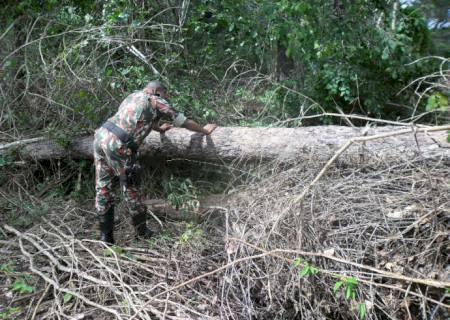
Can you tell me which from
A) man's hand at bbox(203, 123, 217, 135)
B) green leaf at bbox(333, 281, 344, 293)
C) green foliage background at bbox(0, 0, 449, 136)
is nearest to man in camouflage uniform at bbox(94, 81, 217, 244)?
man's hand at bbox(203, 123, 217, 135)

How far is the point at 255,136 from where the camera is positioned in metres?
5.13

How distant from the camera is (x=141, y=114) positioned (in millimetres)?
4828

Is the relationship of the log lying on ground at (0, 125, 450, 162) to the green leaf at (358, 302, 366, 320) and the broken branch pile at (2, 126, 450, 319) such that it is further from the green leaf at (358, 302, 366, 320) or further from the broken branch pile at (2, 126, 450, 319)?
the green leaf at (358, 302, 366, 320)

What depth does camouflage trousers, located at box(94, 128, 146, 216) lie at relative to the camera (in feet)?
15.7

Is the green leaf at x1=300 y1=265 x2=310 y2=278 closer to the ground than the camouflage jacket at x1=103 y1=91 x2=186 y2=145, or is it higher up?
closer to the ground

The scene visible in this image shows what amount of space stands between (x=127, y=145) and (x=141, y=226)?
0.92m

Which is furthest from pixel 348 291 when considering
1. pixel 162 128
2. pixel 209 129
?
pixel 162 128

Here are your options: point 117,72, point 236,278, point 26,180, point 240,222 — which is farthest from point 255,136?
point 26,180

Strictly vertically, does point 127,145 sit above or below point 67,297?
above

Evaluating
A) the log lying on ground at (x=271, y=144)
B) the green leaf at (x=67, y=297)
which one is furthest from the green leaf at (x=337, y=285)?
the green leaf at (x=67, y=297)

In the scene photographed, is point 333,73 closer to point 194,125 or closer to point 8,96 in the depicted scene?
point 194,125

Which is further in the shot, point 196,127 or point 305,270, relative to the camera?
point 196,127

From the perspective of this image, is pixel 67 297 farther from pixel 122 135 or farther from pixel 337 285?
pixel 337 285

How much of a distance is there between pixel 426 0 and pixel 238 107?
8100mm
